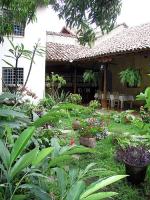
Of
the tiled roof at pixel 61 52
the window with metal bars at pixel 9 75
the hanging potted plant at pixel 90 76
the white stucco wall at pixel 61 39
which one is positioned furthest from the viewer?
the white stucco wall at pixel 61 39

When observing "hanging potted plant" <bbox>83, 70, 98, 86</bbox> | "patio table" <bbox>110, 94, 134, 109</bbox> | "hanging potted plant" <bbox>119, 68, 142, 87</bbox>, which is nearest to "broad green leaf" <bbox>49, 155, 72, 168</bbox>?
"hanging potted plant" <bbox>119, 68, 142, 87</bbox>

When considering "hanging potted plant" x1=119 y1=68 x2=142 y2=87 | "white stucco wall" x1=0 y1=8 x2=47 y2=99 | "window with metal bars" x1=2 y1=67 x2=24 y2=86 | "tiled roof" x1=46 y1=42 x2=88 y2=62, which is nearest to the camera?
"hanging potted plant" x1=119 y1=68 x2=142 y2=87

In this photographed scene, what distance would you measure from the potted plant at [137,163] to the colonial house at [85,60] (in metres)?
8.75

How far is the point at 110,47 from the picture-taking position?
16094 millimetres

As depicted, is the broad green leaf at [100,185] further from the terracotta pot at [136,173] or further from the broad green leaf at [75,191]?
the terracotta pot at [136,173]

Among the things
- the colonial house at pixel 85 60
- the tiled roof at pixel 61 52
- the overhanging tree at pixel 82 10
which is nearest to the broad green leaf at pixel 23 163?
the overhanging tree at pixel 82 10

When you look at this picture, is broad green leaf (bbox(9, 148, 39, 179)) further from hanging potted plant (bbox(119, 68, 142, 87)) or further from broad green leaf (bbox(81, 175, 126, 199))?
hanging potted plant (bbox(119, 68, 142, 87))

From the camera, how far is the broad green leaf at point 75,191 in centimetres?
165

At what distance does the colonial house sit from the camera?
14.7m

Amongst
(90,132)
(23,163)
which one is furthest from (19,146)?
(90,132)

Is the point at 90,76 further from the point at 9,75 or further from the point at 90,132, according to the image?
the point at 90,132

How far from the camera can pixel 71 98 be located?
489 inches

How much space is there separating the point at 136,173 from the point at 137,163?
13 cm

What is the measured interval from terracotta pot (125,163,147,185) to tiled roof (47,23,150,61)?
889cm
